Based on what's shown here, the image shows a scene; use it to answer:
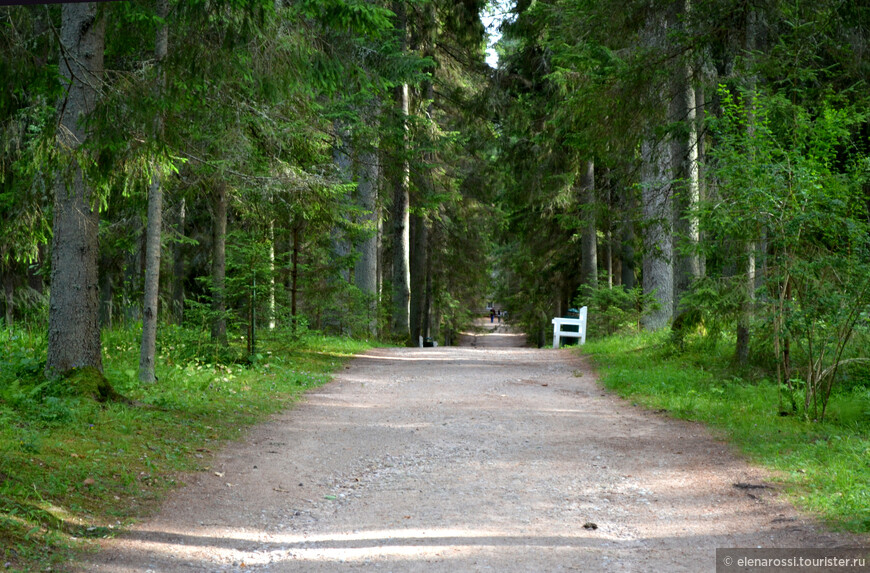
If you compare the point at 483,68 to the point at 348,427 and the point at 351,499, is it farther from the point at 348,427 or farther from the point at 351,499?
the point at 351,499

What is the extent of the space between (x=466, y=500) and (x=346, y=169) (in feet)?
41.1

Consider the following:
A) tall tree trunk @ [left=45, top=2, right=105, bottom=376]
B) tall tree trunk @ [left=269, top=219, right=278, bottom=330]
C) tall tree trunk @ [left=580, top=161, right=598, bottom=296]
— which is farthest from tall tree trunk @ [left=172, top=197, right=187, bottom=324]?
tall tree trunk @ [left=580, top=161, right=598, bottom=296]

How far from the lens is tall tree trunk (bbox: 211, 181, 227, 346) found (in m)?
12.9

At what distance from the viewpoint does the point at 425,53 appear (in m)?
24.0

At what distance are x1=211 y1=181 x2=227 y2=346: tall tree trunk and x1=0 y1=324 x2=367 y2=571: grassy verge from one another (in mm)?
524

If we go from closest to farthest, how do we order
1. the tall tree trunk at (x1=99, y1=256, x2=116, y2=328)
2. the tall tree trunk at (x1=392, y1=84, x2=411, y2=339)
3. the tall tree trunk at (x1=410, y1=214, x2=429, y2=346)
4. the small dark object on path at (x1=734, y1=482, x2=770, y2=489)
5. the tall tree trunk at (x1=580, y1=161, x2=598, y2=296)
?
the small dark object on path at (x1=734, y1=482, x2=770, y2=489) < the tall tree trunk at (x1=99, y1=256, x2=116, y2=328) < the tall tree trunk at (x1=580, y1=161, x2=598, y2=296) < the tall tree trunk at (x1=392, y1=84, x2=411, y2=339) < the tall tree trunk at (x1=410, y1=214, x2=429, y2=346)

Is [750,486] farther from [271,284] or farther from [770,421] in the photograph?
[271,284]

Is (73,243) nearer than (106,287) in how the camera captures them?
Yes

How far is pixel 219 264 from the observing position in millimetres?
13078

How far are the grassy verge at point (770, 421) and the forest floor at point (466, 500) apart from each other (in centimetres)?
24

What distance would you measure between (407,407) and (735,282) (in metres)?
4.86

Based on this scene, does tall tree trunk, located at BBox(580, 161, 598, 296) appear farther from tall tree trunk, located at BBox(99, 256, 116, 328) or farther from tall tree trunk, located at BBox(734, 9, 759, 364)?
tall tree trunk, located at BBox(99, 256, 116, 328)

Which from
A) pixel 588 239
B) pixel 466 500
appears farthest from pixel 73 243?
pixel 588 239

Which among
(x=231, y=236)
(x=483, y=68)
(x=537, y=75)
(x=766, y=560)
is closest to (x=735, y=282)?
(x=766, y=560)
